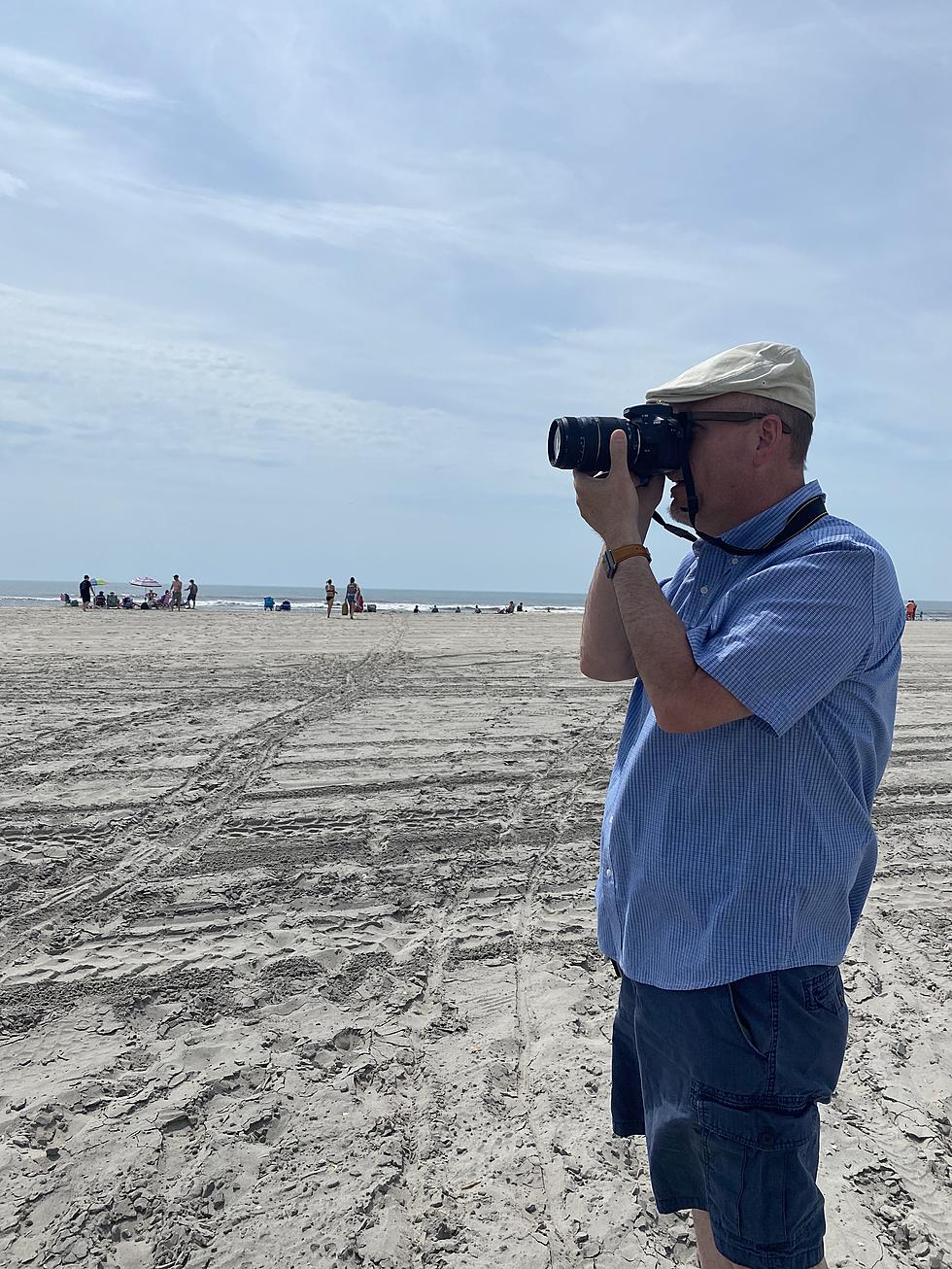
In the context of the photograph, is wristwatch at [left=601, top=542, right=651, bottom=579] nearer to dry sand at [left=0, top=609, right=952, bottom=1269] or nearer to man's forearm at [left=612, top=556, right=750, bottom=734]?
man's forearm at [left=612, top=556, right=750, bottom=734]

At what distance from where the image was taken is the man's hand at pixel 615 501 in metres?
1.48

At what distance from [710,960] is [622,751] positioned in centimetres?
45

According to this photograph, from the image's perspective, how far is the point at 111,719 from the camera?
22.8ft

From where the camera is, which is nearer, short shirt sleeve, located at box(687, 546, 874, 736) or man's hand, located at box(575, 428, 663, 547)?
short shirt sleeve, located at box(687, 546, 874, 736)

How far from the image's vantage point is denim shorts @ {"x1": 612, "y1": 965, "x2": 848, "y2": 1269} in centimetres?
125

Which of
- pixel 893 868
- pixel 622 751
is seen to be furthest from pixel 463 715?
pixel 622 751

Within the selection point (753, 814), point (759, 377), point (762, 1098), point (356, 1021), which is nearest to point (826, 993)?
point (762, 1098)

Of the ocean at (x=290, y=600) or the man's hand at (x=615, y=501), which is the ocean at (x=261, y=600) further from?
the man's hand at (x=615, y=501)

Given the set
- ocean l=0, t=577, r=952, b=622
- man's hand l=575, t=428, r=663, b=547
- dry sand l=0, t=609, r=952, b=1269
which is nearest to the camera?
man's hand l=575, t=428, r=663, b=547

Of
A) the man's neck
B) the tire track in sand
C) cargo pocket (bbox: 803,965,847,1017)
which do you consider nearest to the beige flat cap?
the man's neck

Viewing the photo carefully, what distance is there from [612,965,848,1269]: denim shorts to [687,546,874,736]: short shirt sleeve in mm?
438

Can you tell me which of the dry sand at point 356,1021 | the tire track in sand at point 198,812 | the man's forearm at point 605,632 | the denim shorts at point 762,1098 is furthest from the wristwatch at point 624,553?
the tire track in sand at point 198,812

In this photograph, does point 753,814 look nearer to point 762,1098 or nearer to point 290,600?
point 762,1098

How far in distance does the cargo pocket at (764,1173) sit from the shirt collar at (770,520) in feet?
3.01
